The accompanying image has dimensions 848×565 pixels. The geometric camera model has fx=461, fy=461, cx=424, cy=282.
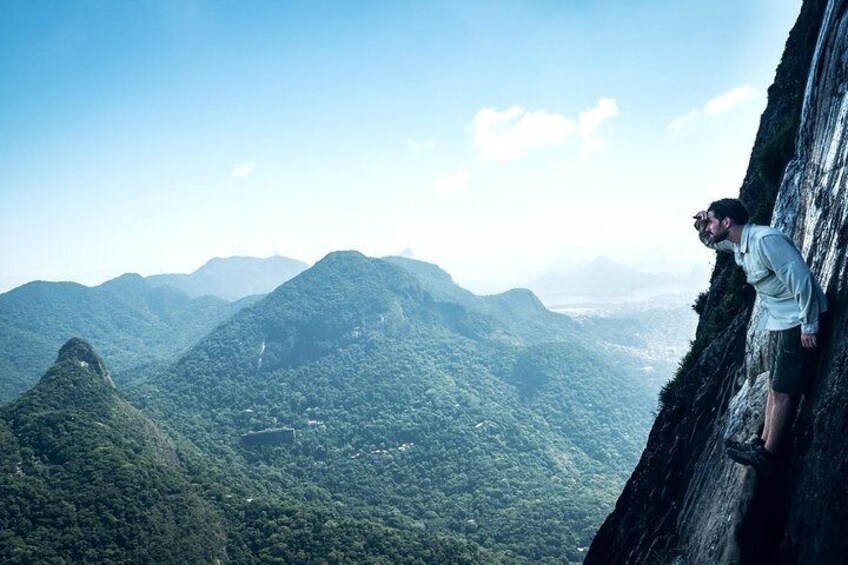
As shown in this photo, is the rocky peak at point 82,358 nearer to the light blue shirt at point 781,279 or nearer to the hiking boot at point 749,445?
the hiking boot at point 749,445

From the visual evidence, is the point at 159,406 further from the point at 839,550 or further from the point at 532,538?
the point at 839,550

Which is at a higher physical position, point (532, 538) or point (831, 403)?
point (831, 403)

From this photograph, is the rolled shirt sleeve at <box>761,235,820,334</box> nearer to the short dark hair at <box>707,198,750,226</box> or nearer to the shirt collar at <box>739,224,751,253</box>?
the shirt collar at <box>739,224,751,253</box>

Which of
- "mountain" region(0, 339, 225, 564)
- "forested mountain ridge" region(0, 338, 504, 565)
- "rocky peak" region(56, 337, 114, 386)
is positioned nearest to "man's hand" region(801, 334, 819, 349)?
"forested mountain ridge" region(0, 338, 504, 565)

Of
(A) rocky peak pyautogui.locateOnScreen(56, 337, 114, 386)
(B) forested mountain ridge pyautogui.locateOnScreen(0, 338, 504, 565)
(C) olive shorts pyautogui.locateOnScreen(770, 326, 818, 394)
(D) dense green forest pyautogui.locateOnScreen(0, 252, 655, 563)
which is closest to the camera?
(C) olive shorts pyautogui.locateOnScreen(770, 326, 818, 394)

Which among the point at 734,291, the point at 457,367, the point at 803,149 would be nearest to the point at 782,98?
the point at 734,291

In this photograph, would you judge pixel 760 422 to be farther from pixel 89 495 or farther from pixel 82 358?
pixel 82 358
